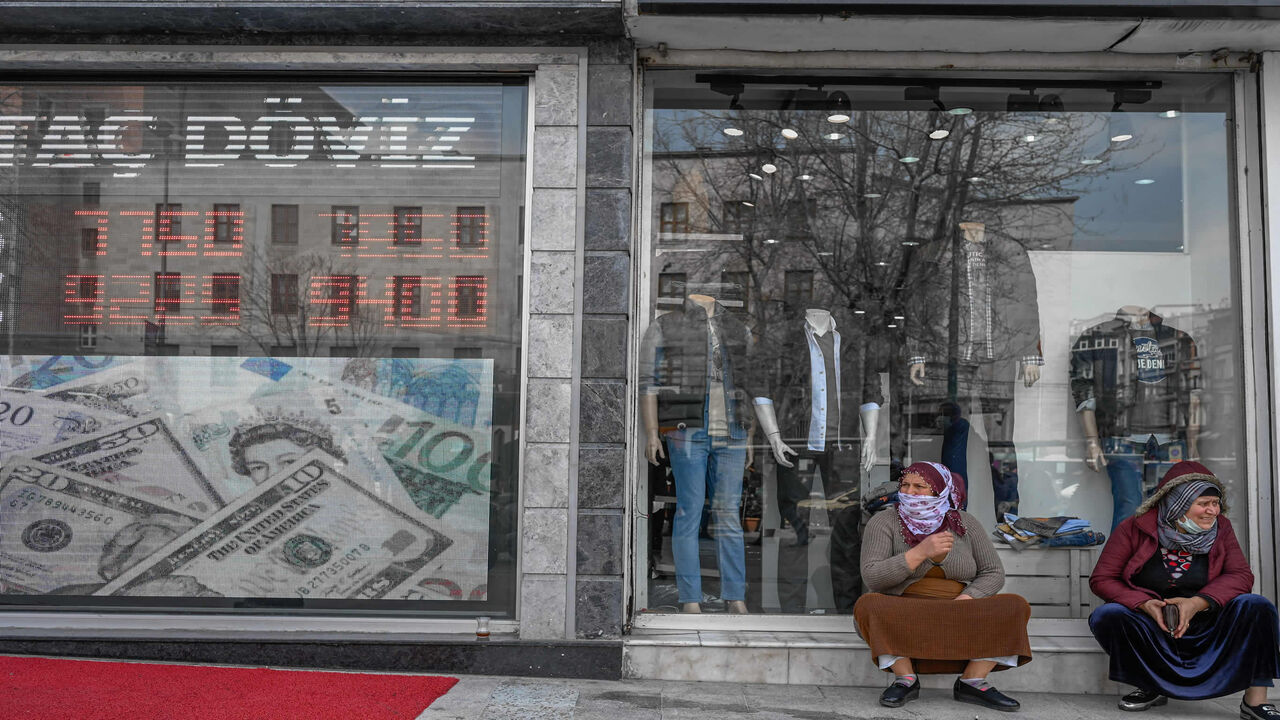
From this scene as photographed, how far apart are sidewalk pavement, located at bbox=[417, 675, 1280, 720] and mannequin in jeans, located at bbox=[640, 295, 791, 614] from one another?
759 millimetres

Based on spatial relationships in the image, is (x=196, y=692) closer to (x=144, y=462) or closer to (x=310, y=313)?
(x=144, y=462)

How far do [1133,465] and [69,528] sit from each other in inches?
254

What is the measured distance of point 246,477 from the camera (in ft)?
18.1

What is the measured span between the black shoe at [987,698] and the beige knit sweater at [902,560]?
0.46m

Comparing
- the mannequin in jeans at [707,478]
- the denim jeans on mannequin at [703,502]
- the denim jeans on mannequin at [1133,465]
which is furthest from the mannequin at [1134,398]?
the denim jeans on mannequin at [703,502]

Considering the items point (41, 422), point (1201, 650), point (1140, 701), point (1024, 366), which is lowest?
point (1140, 701)

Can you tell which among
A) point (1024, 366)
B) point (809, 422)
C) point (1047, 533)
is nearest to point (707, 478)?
point (809, 422)

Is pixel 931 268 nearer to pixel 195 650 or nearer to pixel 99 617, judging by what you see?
pixel 195 650

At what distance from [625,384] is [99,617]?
324 cm

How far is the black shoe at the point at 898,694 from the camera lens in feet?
15.7

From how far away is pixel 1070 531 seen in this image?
19.2 feet

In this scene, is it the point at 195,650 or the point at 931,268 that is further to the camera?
the point at 931,268

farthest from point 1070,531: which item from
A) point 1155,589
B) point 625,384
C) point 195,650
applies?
point 195,650

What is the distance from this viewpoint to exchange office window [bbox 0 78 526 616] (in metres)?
5.49
